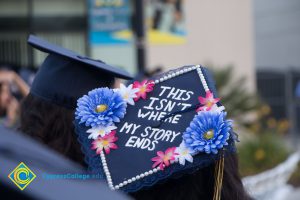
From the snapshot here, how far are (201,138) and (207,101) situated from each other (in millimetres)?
120

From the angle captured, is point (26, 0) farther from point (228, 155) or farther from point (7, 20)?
point (228, 155)

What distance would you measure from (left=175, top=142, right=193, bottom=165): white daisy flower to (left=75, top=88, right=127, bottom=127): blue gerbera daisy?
0.18 metres

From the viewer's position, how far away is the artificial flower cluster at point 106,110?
201 centimetres

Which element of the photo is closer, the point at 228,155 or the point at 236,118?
the point at 228,155

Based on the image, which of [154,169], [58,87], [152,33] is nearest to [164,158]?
[154,169]

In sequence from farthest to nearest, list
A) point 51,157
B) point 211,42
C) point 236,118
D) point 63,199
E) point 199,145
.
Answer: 1. point 211,42
2. point 236,118
3. point 199,145
4. point 51,157
5. point 63,199

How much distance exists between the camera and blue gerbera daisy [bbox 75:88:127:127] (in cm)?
203

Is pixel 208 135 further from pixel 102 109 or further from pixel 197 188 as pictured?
pixel 102 109

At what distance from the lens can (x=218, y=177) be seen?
199 cm

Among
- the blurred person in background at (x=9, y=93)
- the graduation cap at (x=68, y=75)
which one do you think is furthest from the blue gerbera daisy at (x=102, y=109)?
the blurred person in background at (x=9, y=93)

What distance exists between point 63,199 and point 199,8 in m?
12.5

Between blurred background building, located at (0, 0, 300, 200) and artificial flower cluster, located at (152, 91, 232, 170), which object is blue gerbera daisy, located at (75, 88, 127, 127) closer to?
artificial flower cluster, located at (152, 91, 232, 170)

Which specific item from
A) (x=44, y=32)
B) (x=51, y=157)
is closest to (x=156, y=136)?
(x=51, y=157)

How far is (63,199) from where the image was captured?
1.21 metres
